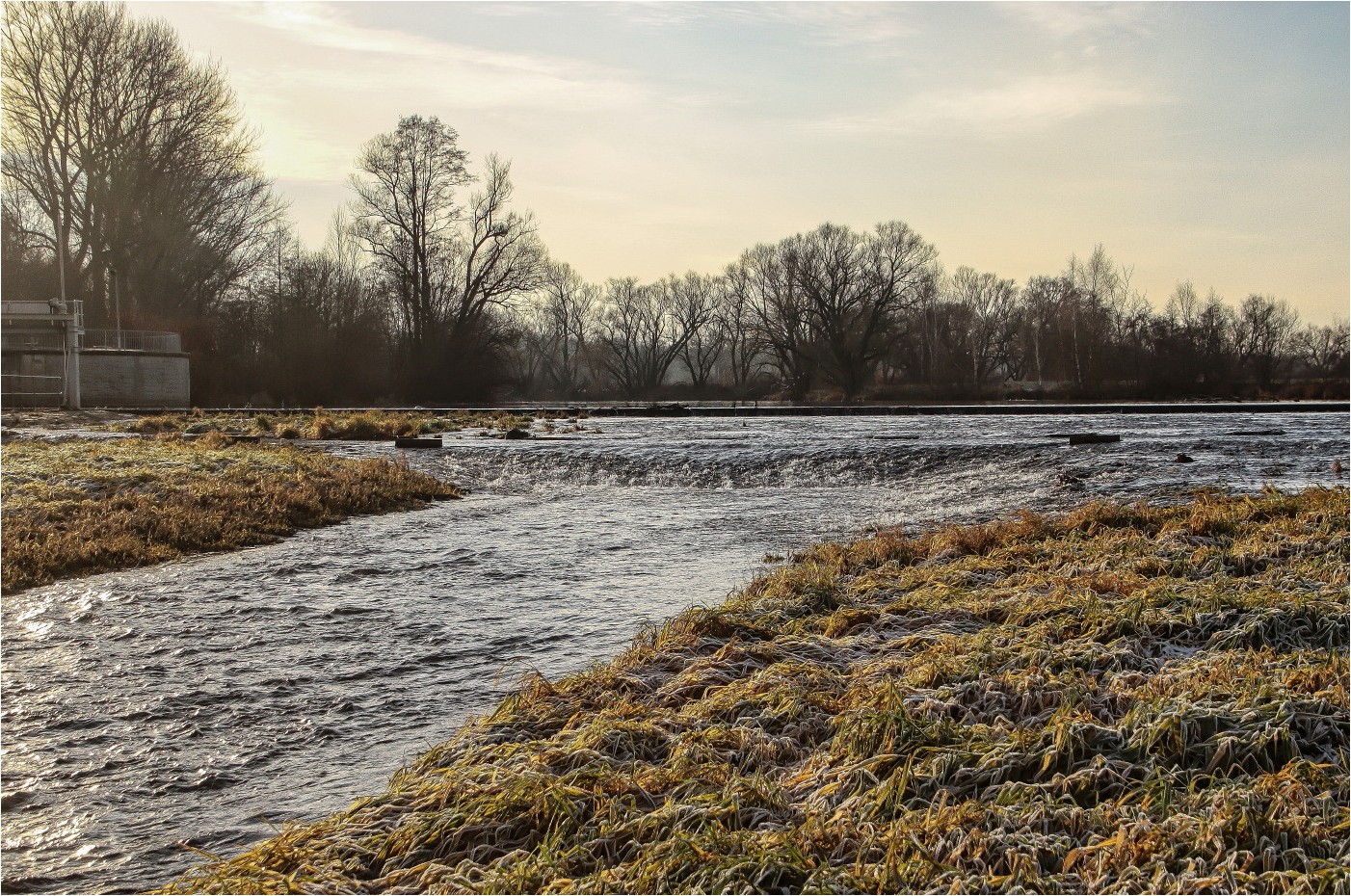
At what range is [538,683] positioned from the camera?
5559 millimetres

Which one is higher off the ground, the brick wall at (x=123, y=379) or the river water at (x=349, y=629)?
the brick wall at (x=123, y=379)

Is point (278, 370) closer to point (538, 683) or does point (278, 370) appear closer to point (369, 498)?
point (369, 498)

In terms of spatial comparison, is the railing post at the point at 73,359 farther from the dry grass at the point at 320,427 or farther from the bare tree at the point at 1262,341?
the bare tree at the point at 1262,341

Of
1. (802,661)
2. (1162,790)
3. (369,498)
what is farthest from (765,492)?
(1162,790)

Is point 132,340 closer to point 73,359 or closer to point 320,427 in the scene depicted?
point 73,359

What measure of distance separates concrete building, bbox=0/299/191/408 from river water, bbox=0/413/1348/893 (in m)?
29.4

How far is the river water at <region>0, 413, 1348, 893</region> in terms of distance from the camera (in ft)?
14.7

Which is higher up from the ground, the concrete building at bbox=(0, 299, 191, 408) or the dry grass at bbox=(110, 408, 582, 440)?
the concrete building at bbox=(0, 299, 191, 408)

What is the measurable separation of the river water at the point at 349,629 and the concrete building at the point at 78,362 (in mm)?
29449

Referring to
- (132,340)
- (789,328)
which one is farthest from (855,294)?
(132,340)

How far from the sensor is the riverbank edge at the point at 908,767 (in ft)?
10.9

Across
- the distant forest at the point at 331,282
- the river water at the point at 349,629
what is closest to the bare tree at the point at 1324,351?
the distant forest at the point at 331,282

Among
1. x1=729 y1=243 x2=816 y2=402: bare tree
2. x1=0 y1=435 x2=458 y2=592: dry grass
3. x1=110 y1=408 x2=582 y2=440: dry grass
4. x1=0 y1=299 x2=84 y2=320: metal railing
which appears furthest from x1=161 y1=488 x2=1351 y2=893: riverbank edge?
x1=729 y1=243 x2=816 y2=402: bare tree

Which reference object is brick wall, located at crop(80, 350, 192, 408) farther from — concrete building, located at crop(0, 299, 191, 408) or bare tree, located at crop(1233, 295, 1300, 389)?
bare tree, located at crop(1233, 295, 1300, 389)
